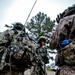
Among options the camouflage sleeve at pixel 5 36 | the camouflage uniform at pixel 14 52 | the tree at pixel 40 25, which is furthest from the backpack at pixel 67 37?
the tree at pixel 40 25

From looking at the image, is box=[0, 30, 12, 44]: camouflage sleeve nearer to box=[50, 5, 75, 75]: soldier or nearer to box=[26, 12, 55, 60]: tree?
box=[50, 5, 75, 75]: soldier

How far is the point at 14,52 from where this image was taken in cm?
680

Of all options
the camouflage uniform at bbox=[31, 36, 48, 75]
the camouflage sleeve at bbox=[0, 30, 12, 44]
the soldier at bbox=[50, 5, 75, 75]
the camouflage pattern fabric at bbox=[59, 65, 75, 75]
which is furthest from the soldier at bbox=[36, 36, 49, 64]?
the camouflage pattern fabric at bbox=[59, 65, 75, 75]

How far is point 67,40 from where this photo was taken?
3.29 m

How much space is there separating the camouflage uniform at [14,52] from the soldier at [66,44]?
335 centimetres

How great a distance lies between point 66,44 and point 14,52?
3.73m

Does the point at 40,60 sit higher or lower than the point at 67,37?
lower

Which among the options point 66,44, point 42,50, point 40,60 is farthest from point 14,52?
point 66,44

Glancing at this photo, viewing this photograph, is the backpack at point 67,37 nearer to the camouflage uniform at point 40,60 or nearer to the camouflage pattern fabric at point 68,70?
the camouflage pattern fabric at point 68,70

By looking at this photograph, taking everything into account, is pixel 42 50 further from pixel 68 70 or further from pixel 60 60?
pixel 68 70

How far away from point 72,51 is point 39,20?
22743mm

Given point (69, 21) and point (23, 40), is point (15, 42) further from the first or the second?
point (69, 21)

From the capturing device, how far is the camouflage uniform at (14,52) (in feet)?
22.3

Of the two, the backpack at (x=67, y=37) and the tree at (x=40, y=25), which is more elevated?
the tree at (x=40, y=25)
